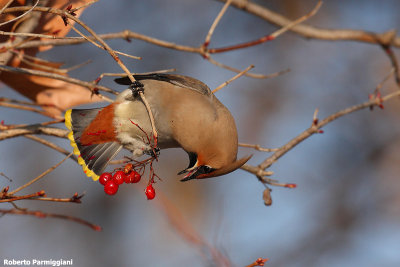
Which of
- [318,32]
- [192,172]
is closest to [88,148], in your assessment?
[192,172]

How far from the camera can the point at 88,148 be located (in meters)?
3.55

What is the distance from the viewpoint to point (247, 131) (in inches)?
296

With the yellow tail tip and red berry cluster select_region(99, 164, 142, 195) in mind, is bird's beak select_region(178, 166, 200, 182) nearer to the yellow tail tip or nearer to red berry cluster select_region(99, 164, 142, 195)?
red berry cluster select_region(99, 164, 142, 195)

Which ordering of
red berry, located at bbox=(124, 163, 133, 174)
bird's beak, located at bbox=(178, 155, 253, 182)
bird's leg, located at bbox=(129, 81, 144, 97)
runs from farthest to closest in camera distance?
bird's leg, located at bbox=(129, 81, 144, 97) → bird's beak, located at bbox=(178, 155, 253, 182) → red berry, located at bbox=(124, 163, 133, 174)

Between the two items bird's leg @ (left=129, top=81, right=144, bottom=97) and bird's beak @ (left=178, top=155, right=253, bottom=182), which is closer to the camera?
bird's beak @ (left=178, top=155, right=253, bottom=182)

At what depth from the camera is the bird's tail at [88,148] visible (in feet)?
11.2

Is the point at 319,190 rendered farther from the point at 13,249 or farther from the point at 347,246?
the point at 13,249

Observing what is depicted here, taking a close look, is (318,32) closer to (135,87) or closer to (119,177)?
(135,87)

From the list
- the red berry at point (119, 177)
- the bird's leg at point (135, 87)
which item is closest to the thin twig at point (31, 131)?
the bird's leg at point (135, 87)

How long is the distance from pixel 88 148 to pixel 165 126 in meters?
0.69

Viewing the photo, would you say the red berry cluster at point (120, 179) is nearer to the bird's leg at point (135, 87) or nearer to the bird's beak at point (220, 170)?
the bird's beak at point (220, 170)

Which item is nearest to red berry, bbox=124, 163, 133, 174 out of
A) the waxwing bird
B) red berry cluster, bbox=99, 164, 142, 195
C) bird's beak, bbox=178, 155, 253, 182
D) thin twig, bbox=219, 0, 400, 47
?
red berry cluster, bbox=99, 164, 142, 195

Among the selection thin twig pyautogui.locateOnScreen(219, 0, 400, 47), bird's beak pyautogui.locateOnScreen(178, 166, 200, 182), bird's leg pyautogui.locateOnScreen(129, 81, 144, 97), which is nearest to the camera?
bird's beak pyautogui.locateOnScreen(178, 166, 200, 182)

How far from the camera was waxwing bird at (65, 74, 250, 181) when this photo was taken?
10.1ft
